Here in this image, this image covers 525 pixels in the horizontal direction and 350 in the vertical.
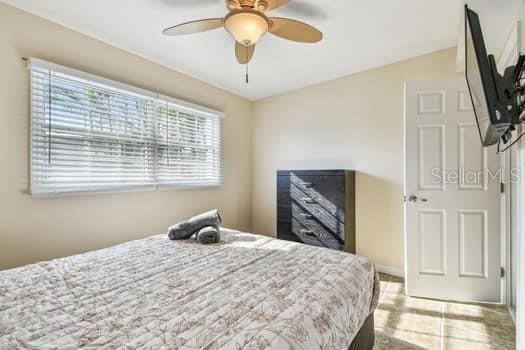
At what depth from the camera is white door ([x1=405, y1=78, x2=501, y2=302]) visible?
7.50 ft

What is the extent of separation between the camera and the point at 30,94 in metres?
1.93

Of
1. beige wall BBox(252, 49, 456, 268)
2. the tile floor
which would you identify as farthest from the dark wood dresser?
the tile floor

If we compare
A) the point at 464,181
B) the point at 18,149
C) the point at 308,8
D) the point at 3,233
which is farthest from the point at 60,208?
the point at 464,181

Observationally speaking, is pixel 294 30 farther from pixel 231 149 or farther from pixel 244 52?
pixel 231 149

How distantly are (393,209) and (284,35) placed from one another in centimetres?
221

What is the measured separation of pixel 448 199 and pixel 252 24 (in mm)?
2218

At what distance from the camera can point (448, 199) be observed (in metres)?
2.38

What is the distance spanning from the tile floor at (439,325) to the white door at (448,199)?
16cm

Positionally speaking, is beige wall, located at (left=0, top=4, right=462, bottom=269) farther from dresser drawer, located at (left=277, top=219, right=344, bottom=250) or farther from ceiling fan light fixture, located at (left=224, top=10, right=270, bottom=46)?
ceiling fan light fixture, located at (left=224, top=10, right=270, bottom=46)

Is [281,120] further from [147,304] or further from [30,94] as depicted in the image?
[147,304]

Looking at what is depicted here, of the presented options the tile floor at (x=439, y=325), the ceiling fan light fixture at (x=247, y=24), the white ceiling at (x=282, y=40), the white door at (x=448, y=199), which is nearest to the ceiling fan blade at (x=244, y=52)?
the white ceiling at (x=282, y=40)

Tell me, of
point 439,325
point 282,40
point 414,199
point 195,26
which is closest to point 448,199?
point 414,199

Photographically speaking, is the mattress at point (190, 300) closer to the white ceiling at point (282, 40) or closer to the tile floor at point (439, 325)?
the tile floor at point (439, 325)

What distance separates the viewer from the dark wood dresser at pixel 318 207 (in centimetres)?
292
